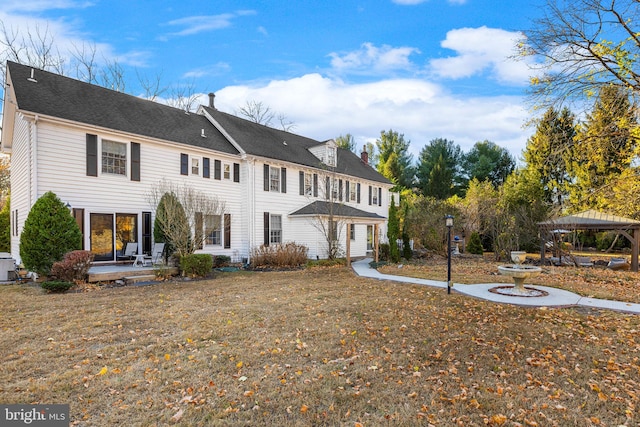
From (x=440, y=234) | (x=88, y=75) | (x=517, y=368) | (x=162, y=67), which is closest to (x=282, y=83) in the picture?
(x=162, y=67)

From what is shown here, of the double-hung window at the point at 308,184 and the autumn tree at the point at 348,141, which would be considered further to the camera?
the autumn tree at the point at 348,141

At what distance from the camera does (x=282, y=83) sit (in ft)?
83.8

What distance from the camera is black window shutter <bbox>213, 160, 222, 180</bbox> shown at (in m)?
16.4

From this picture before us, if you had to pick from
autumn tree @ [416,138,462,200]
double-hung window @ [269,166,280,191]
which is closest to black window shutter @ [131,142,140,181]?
double-hung window @ [269,166,280,191]

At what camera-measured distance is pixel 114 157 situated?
43.1 feet

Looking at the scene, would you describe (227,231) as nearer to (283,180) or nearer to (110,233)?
(283,180)

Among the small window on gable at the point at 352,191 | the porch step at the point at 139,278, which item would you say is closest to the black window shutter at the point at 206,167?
the porch step at the point at 139,278

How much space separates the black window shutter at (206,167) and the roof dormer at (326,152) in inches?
Result: 300

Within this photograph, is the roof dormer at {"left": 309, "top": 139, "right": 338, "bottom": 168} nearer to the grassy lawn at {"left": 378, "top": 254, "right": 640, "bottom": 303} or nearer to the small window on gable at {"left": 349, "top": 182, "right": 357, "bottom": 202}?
the small window on gable at {"left": 349, "top": 182, "right": 357, "bottom": 202}

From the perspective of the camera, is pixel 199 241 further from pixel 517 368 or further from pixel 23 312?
pixel 517 368

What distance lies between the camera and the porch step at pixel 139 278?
11369mm

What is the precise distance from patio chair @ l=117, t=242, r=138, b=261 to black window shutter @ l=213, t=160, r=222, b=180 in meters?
4.63

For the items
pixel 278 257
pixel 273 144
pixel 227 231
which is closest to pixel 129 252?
pixel 227 231

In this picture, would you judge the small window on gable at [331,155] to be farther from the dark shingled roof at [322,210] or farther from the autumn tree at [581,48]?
the autumn tree at [581,48]
